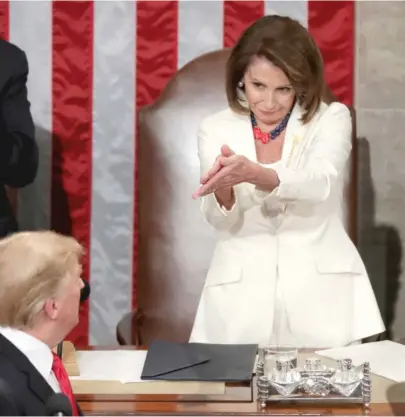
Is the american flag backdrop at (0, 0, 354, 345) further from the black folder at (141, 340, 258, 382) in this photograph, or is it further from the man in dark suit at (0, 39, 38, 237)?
the black folder at (141, 340, 258, 382)

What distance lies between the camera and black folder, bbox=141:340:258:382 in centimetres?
189

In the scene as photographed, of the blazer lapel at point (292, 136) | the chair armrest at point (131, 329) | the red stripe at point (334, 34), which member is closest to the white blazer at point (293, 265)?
the blazer lapel at point (292, 136)

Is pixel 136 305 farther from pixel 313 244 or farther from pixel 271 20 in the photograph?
pixel 271 20

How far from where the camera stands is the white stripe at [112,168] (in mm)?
3270

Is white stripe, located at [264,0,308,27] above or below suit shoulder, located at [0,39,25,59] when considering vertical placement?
above

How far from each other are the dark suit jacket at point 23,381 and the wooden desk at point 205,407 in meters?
0.30

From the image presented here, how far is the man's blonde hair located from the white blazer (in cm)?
88

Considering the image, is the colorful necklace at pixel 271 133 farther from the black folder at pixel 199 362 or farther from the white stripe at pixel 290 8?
the white stripe at pixel 290 8

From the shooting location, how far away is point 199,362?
197cm

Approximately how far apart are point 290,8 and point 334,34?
0.18 metres

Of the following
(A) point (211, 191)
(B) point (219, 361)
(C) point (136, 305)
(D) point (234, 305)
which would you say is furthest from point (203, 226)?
(B) point (219, 361)

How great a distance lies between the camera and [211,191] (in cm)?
218

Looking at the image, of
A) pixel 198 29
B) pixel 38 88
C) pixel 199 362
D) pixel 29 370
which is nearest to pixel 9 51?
pixel 38 88

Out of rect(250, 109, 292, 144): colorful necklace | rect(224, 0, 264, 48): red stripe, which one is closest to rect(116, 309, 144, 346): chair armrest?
rect(250, 109, 292, 144): colorful necklace
